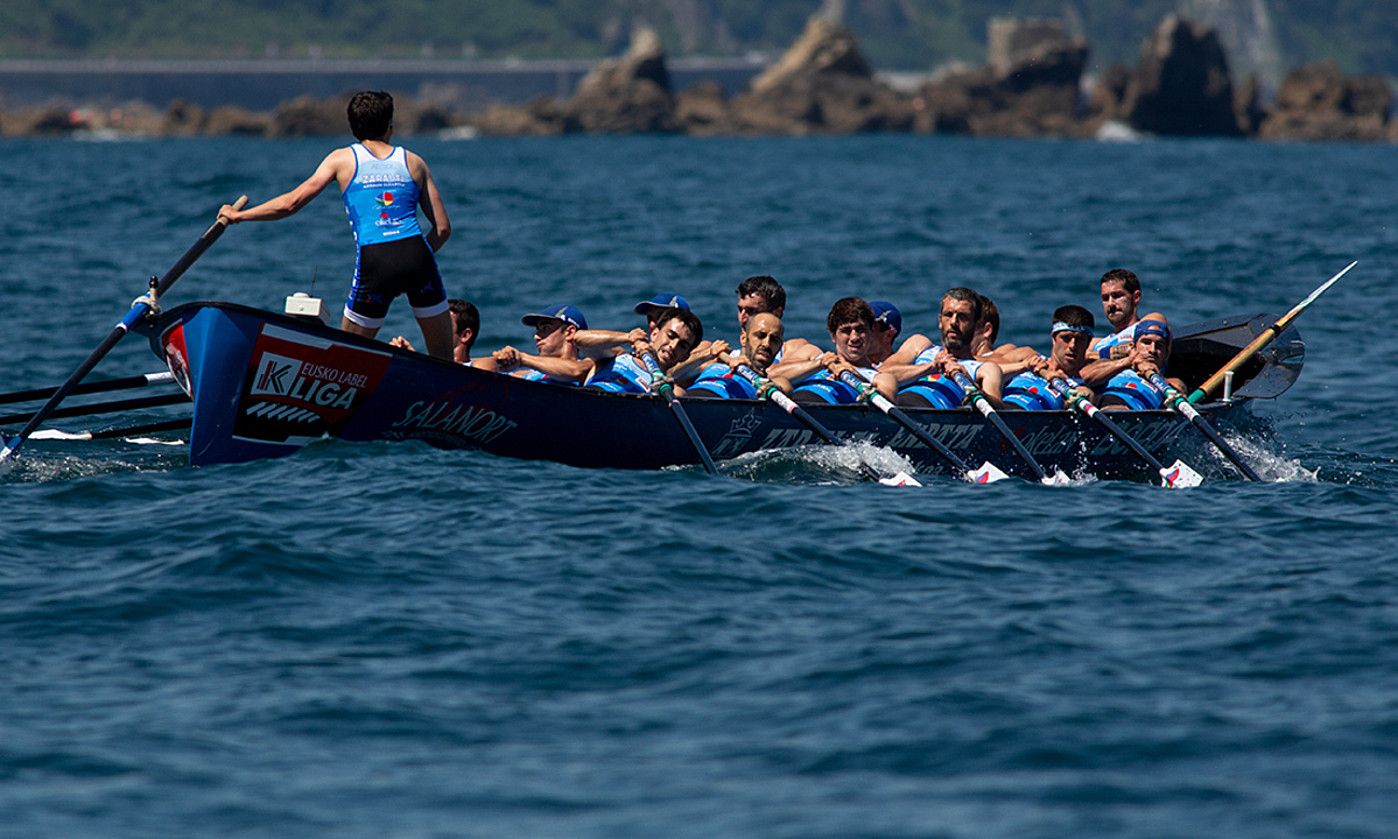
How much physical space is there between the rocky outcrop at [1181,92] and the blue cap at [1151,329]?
94615 mm

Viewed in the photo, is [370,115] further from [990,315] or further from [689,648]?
[990,315]

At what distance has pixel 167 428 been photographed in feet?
44.0

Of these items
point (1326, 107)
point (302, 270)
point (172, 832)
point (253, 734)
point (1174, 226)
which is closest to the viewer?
point (172, 832)

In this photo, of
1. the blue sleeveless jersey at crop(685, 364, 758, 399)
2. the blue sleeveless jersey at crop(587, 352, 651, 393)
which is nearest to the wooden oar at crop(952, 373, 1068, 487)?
the blue sleeveless jersey at crop(685, 364, 758, 399)

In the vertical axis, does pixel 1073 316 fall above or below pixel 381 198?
below

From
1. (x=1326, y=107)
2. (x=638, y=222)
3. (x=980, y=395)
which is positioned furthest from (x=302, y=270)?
(x=1326, y=107)

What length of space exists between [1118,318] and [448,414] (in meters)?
5.90

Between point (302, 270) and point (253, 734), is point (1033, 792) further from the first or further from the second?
point (302, 270)

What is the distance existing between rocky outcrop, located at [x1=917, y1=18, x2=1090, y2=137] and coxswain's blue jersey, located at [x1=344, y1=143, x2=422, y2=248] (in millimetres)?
100074

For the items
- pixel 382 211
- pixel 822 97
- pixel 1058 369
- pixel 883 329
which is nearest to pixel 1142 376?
pixel 1058 369

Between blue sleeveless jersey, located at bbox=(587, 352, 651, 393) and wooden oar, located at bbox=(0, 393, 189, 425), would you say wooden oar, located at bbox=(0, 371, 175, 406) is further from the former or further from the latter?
blue sleeveless jersey, located at bbox=(587, 352, 651, 393)

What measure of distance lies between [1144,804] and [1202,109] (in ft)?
341

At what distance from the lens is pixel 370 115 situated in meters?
11.6

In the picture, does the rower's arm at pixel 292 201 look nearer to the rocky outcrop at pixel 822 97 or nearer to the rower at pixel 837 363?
the rower at pixel 837 363
